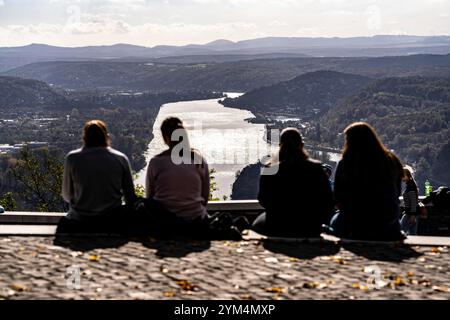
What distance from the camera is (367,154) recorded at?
805 centimetres

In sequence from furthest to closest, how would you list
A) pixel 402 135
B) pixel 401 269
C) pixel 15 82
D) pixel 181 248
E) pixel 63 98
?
pixel 15 82 → pixel 63 98 → pixel 402 135 → pixel 181 248 → pixel 401 269

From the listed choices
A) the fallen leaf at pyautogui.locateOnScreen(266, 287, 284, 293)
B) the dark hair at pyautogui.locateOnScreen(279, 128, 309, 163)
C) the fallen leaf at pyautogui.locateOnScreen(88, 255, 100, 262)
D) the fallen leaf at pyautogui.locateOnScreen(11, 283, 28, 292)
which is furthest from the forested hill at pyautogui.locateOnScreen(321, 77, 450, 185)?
the fallen leaf at pyautogui.locateOnScreen(11, 283, 28, 292)

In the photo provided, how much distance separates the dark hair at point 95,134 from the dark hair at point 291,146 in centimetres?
188

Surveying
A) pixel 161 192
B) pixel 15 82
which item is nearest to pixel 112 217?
pixel 161 192

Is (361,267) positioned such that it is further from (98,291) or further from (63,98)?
(63,98)

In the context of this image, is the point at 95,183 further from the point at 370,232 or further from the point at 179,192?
the point at 370,232

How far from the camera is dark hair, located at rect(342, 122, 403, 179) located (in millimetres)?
7961

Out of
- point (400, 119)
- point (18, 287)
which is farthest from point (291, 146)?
point (400, 119)

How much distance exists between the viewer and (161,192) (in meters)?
8.31

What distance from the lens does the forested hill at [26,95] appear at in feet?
606

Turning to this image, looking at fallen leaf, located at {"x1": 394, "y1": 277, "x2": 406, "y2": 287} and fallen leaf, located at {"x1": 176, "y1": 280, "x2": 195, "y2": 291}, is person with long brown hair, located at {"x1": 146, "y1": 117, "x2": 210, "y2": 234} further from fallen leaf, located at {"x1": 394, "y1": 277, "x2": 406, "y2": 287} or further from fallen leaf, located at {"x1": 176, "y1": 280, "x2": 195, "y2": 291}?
fallen leaf, located at {"x1": 394, "y1": 277, "x2": 406, "y2": 287}

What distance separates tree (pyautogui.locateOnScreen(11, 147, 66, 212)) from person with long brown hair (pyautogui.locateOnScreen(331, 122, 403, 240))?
2770cm

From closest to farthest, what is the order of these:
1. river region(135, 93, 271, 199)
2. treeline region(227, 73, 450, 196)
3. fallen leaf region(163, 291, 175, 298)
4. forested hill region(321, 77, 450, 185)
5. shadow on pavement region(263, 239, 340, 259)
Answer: fallen leaf region(163, 291, 175, 298), shadow on pavement region(263, 239, 340, 259), river region(135, 93, 271, 199), treeline region(227, 73, 450, 196), forested hill region(321, 77, 450, 185)
